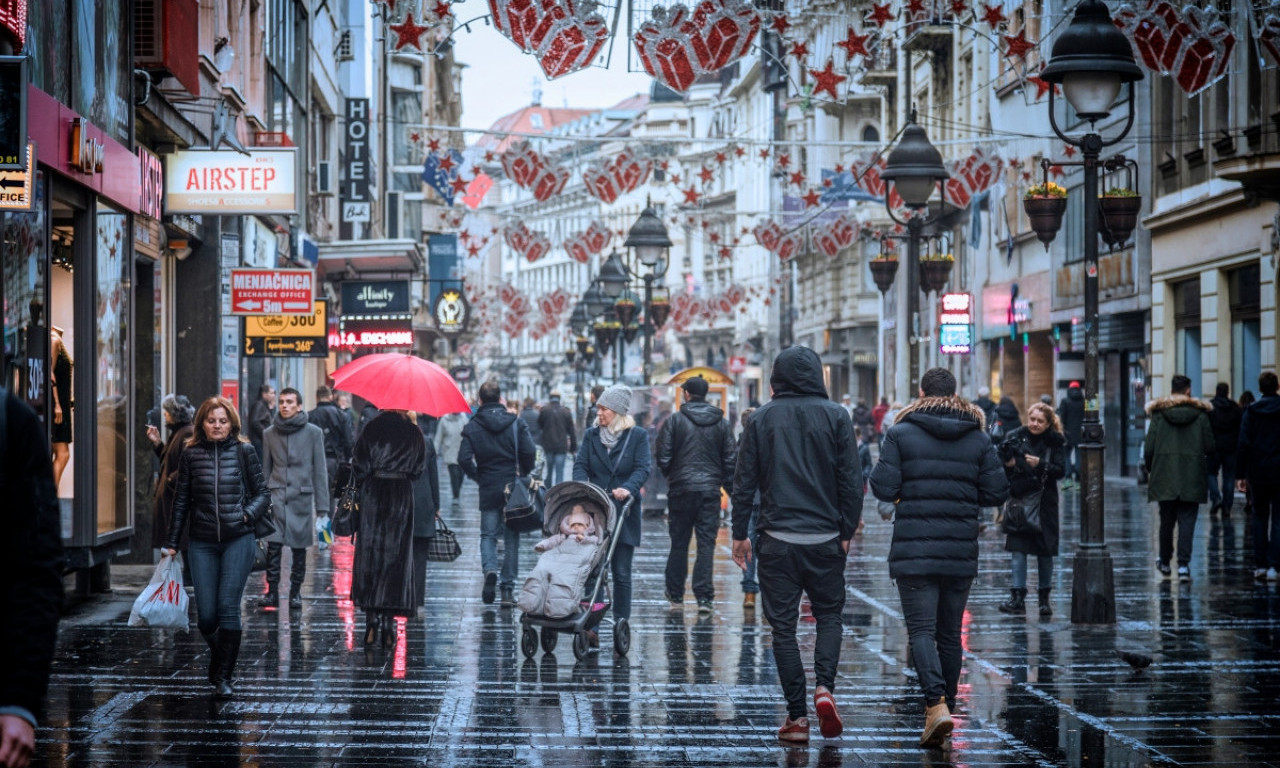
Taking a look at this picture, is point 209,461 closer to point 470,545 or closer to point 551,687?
point 551,687

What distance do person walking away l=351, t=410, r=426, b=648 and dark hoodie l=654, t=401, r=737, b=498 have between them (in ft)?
9.54

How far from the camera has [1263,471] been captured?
16891 mm

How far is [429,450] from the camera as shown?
14.0 meters

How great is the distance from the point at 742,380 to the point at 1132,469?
5938 centimetres

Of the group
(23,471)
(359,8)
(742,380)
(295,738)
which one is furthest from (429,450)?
(742,380)

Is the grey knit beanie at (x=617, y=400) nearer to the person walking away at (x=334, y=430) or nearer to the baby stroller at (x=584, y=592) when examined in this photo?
the baby stroller at (x=584, y=592)

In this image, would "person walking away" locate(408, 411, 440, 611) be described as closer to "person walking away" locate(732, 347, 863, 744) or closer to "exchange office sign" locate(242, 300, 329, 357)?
"person walking away" locate(732, 347, 863, 744)

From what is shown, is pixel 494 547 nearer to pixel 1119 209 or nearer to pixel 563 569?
pixel 563 569

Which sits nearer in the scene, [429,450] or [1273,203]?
[429,450]

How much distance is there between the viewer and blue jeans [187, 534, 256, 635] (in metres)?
10.4

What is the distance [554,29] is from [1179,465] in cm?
718

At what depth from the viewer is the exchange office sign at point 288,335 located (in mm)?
22766

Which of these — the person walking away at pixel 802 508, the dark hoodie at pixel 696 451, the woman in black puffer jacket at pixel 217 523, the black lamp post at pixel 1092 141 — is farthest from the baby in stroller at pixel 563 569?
the black lamp post at pixel 1092 141

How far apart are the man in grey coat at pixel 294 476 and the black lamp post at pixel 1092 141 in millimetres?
6189
